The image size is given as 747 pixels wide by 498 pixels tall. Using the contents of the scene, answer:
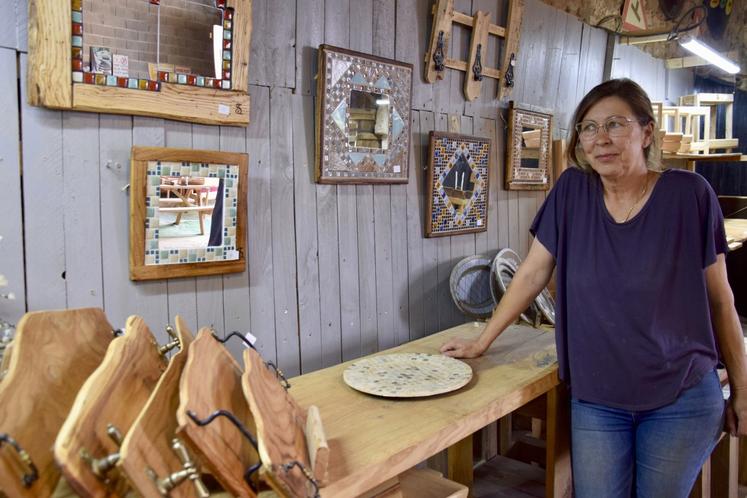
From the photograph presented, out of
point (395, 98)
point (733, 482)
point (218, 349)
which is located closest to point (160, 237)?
point (218, 349)

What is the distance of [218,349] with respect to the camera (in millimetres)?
A: 1229

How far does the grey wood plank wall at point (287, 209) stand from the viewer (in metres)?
1.46

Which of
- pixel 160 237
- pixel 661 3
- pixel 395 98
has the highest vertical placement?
pixel 661 3

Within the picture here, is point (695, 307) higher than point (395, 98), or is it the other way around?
point (395, 98)

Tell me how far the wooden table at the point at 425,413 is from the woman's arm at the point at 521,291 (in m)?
0.06

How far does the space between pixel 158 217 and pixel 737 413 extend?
1630 millimetres

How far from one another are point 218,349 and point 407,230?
1351 mm

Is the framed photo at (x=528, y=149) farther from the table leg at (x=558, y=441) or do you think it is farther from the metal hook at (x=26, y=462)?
the metal hook at (x=26, y=462)

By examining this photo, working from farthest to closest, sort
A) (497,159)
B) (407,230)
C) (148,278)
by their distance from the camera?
(497,159) < (407,230) < (148,278)

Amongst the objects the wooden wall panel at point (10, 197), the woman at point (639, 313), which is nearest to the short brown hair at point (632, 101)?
the woman at point (639, 313)

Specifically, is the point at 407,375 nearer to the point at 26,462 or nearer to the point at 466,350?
the point at 466,350

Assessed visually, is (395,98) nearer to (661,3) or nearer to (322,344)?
(322,344)

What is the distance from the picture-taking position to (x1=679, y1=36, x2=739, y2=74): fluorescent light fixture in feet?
12.4

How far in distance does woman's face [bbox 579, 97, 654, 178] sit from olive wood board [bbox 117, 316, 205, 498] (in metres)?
1.17
